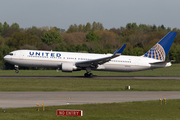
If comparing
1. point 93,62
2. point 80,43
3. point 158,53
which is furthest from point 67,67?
point 80,43

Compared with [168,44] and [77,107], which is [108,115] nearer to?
[77,107]

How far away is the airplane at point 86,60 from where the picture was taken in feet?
141

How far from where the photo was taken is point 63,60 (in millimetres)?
43438

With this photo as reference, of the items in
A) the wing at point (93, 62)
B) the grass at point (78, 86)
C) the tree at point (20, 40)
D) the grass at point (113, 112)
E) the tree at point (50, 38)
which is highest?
the tree at point (50, 38)

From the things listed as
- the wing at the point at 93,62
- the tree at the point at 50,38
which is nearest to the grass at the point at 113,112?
the wing at the point at 93,62

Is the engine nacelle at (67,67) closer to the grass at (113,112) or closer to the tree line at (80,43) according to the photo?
the grass at (113,112)

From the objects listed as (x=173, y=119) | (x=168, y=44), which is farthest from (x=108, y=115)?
(x=168, y=44)

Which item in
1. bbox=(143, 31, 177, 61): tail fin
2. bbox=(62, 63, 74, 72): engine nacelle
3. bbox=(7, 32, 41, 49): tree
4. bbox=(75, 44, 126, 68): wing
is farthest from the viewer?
bbox=(7, 32, 41, 49): tree

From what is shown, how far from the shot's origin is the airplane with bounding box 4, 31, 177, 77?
1693 inches

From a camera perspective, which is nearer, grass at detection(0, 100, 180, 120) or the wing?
grass at detection(0, 100, 180, 120)

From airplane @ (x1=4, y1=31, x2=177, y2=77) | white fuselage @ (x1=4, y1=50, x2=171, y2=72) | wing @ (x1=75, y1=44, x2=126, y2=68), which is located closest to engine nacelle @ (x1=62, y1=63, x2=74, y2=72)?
airplane @ (x1=4, y1=31, x2=177, y2=77)

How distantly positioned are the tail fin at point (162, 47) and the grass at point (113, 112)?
2783 cm

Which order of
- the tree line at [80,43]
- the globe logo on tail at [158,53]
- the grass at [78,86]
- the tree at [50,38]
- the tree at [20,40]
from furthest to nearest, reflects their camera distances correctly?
the tree at [50,38] < the tree at [20,40] < the tree line at [80,43] < the globe logo on tail at [158,53] < the grass at [78,86]

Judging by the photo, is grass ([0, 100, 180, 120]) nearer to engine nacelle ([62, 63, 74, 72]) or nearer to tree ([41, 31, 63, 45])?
engine nacelle ([62, 63, 74, 72])
